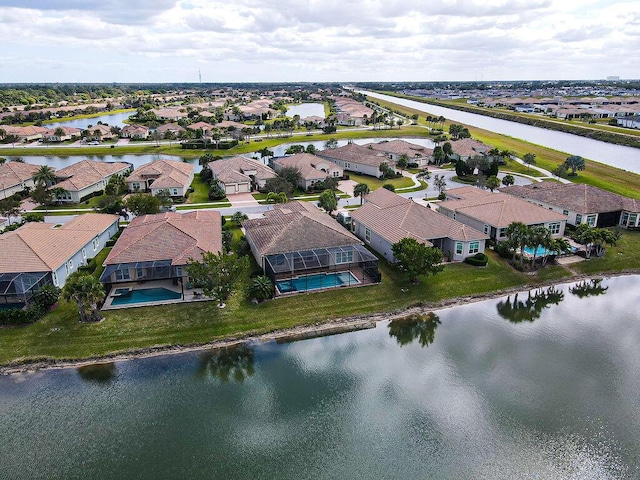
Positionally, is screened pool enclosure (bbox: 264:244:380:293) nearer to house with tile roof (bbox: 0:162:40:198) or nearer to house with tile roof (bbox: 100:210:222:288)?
house with tile roof (bbox: 100:210:222:288)

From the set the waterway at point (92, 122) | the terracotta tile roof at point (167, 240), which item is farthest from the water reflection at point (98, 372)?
the waterway at point (92, 122)

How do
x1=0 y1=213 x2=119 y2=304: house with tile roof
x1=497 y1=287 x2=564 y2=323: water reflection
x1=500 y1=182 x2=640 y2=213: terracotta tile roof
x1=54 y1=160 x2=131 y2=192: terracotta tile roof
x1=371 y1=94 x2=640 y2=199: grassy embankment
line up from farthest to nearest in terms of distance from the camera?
x1=371 y1=94 x2=640 y2=199: grassy embankment → x1=54 y1=160 x2=131 y2=192: terracotta tile roof → x1=500 y1=182 x2=640 y2=213: terracotta tile roof → x1=497 y1=287 x2=564 y2=323: water reflection → x1=0 y1=213 x2=119 y2=304: house with tile roof

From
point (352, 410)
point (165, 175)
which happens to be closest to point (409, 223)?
point (352, 410)

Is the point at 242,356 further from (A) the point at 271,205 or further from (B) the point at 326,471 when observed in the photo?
(A) the point at 271,205

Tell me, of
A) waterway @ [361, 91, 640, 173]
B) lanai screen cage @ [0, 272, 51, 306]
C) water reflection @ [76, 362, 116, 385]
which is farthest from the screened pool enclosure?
waterway @ [361, 91, 640, 173]

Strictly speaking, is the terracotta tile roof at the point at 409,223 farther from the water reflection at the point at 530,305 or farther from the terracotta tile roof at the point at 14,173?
the terracotta tile roof at the point at 14,173

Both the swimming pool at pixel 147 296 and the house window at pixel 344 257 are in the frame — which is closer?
the swimming pool at pixel 147 296
